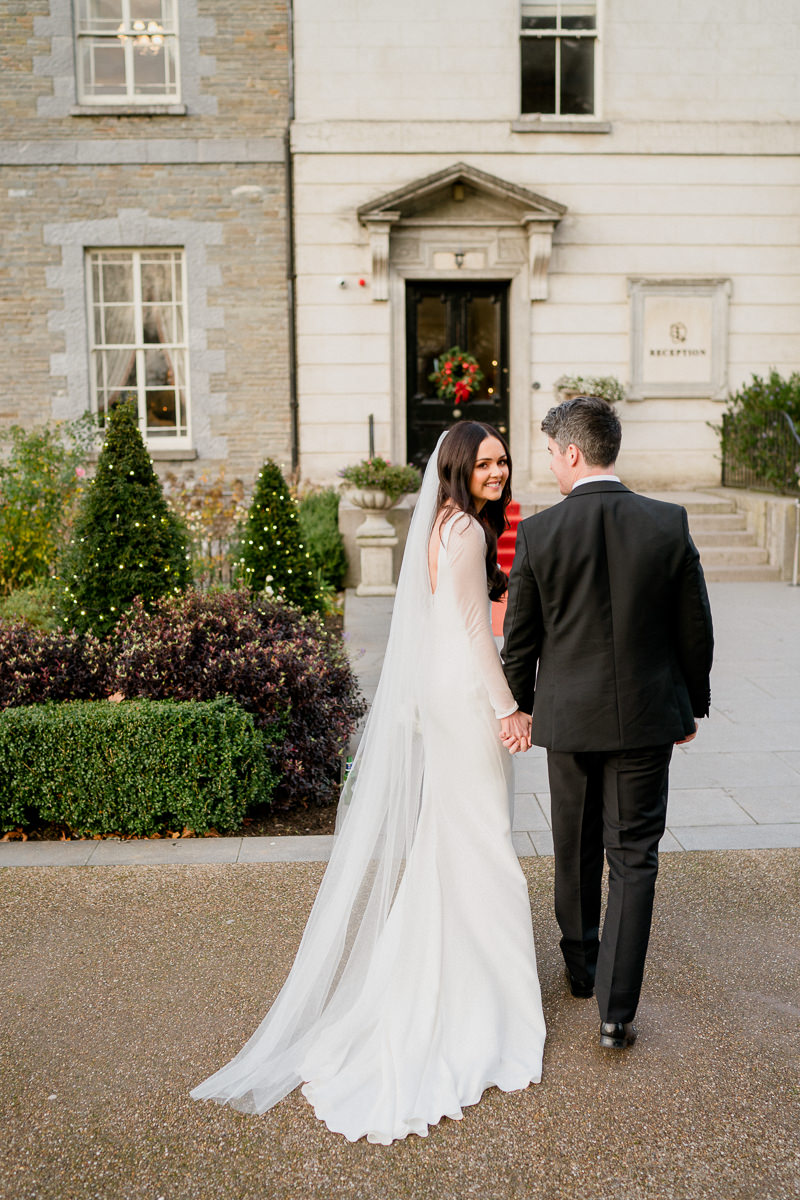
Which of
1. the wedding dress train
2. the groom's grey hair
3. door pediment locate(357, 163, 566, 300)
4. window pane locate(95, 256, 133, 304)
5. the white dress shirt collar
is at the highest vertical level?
door pediment locate(357, 163, 566, 300)

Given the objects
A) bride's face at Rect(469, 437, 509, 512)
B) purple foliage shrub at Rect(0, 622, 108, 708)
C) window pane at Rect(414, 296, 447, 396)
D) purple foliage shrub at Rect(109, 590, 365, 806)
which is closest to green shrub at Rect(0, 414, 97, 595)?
purple foliage shrub at Rect(0, 622, 108, 708)

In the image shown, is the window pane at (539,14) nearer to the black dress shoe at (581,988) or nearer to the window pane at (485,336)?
the window pane at (485,336)

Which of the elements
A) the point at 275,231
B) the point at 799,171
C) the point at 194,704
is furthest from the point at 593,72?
the point at 194,704

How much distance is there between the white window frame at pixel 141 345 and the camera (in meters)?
13.5

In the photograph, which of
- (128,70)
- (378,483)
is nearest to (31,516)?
(378,483)

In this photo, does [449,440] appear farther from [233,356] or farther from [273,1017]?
[233,356]

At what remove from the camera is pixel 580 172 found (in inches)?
523

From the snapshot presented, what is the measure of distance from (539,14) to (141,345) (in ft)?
21.1

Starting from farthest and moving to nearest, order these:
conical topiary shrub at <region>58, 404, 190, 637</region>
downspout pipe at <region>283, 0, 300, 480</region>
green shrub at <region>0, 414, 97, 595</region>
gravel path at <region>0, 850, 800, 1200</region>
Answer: downspout pipe at <region>283, 0, 300, 480</region>
green shrub at <region>0, 414, 97, 595</region>
conical topiary shrub at <region>58, 404, 190, 637</region>
gravel path at <region>0, 850, 800, 1200</region>

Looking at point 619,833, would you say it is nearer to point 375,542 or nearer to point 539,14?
point 375,542

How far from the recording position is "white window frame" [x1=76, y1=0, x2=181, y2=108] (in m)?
13.1

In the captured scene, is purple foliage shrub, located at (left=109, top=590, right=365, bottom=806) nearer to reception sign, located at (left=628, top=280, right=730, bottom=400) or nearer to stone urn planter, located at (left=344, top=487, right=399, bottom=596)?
stone urn planter, located at (left=344, top=487, right=399, bottom=596)

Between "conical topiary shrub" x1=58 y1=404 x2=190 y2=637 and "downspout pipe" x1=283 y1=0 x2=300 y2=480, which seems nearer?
"conical topiary shrub" x1=58 y1=404 x2=190 y2=637

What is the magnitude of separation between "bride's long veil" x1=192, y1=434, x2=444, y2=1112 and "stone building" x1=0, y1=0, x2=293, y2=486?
1053 cm
